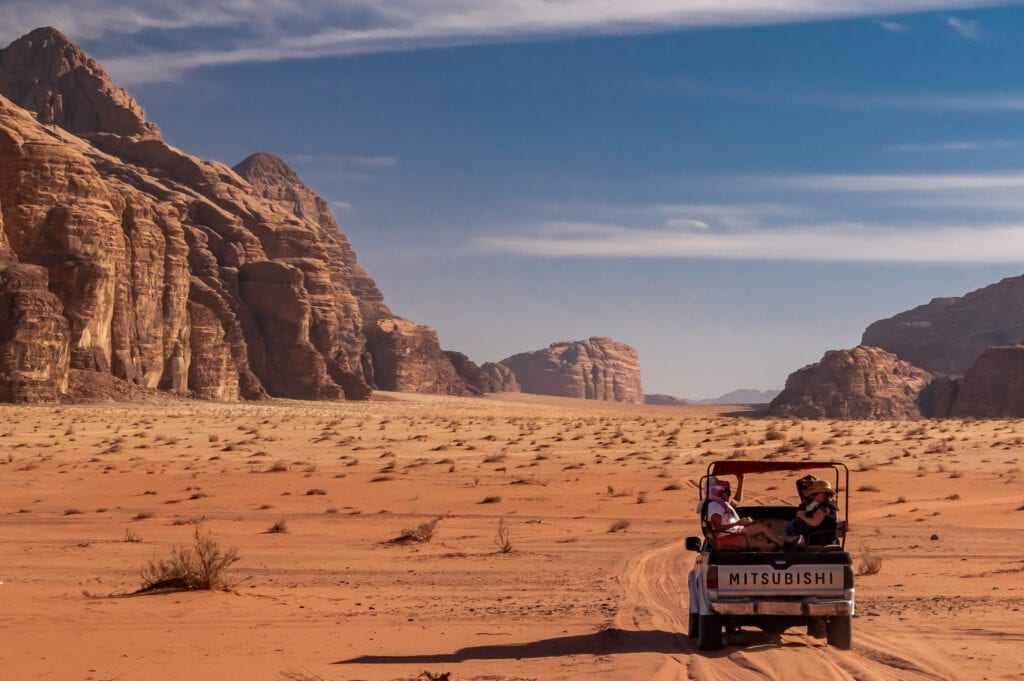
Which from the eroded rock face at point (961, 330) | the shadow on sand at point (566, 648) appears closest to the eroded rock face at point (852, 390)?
the eroded rock face at point (961, 330)

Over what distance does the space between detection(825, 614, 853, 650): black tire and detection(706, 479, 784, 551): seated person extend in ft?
2.52

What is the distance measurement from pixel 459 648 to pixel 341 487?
17.8 metres

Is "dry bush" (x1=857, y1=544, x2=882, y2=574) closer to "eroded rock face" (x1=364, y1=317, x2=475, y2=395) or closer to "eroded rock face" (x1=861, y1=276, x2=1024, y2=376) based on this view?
"eroded rock face" (x1=364, y1=317, x2=475, y2=395)

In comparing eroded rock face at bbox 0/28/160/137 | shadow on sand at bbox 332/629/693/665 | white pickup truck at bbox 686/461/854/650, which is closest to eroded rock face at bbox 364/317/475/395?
eroded rock face at bbox 0/28/160/137

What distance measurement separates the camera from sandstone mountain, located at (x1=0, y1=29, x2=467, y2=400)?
71.9 meters

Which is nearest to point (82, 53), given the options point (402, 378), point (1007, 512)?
point (402, 378)

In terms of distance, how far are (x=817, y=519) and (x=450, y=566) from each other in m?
6.95

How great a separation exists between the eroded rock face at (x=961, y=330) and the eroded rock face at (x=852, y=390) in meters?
47.6

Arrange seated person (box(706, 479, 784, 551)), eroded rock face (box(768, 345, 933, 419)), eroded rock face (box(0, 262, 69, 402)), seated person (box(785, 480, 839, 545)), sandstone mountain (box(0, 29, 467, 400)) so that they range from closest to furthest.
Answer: seated person (box(706, 479, 784, 551)) < seated person (box(785, 480, 839, 545)) < eroded rock face (box(0, 262, 69, 402)) < sandstone mountain (box(0, 29, 467, 400)) < eroded rock face (box(768, 345, 933, 419))

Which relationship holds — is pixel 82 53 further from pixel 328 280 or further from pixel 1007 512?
pixel 1007 512

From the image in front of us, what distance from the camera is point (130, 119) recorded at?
123938 mm

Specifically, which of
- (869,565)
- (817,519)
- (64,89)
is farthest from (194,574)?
(64,89)

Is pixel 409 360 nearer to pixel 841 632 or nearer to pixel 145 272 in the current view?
pixel 145 272

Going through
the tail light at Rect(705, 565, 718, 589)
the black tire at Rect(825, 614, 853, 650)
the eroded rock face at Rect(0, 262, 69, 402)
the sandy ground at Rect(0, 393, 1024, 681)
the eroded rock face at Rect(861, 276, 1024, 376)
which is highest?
the eroded rock face at Rect(861, 276, 1024, 376)
